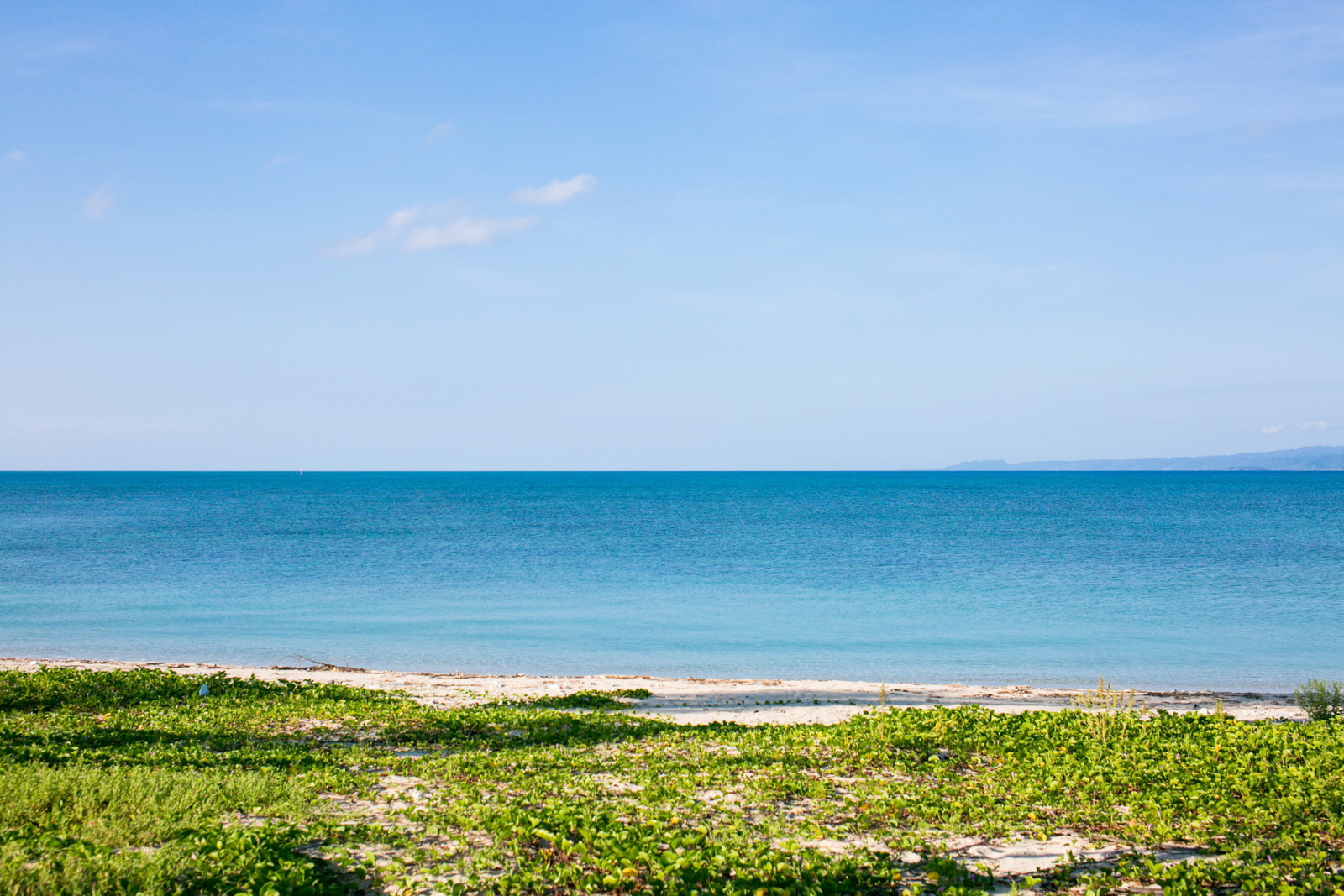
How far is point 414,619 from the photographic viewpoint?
29750mm

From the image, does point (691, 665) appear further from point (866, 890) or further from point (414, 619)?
point (866, 890)

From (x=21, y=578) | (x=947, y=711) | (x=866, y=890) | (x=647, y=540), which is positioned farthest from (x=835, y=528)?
(x=866, y=890)

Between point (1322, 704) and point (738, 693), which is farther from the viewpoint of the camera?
point (738, 693)

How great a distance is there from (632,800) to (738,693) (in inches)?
390

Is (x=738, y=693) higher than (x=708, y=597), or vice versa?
(x=738, y=693)

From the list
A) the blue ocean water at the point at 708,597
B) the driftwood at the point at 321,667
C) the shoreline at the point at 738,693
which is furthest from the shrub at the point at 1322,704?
the driftwood at the point at 321,667

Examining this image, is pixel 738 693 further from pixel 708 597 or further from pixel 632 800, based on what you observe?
pixel 708 597

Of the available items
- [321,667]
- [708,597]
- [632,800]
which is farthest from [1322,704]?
[708,597]

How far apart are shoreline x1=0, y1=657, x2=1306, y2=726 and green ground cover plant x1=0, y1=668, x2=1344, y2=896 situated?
2.39 m

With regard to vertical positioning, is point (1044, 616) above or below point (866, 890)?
below

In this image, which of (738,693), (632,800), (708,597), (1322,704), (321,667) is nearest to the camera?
(632,800)

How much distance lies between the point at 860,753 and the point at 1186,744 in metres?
3.97

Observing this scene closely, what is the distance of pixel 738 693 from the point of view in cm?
1892

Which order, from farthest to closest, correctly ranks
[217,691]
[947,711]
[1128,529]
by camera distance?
[1128,529]
[217,691]
[947,711]
